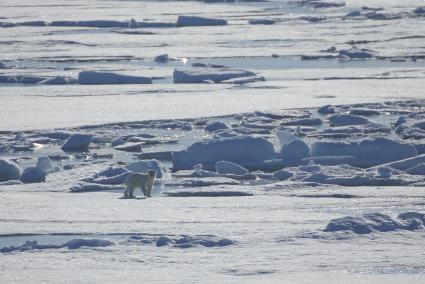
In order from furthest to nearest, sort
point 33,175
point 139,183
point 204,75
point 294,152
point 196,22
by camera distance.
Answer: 1. point 196,22
2. point 204,75
3. point 294,152
4. point 33,175
5. point 139,183

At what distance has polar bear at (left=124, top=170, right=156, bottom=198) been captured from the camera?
6.18 metres

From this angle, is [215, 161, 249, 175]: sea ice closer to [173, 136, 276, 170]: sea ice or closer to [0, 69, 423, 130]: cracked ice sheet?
[173, 136, 276, 170]: sea ice

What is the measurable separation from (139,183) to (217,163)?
100 cm

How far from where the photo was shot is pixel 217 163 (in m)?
7.09

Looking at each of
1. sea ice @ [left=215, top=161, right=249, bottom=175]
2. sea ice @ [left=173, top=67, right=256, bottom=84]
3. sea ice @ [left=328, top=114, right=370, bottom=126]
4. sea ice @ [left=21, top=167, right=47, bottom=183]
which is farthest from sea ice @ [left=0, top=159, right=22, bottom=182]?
sea ice @ [left=173, top=67, right=256, bottom=84]

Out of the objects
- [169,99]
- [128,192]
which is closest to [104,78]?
[169,99]

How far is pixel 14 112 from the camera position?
10031 mm

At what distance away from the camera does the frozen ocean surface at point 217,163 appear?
15.3 ft

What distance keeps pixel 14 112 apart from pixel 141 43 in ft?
27.1

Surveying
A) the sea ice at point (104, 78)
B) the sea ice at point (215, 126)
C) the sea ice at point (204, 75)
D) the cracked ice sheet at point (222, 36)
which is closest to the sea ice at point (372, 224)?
the sea ice at point (215, 126)

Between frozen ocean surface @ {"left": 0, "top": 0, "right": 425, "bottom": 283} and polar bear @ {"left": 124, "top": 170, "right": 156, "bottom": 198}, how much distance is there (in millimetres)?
100

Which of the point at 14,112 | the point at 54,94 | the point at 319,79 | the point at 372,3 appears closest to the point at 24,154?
the point at 14,112

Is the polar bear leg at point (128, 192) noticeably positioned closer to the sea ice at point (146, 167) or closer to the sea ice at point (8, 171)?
the sea ice at point (146, 167)

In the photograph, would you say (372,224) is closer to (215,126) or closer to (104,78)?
(215,126)
